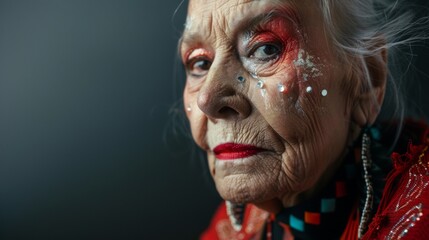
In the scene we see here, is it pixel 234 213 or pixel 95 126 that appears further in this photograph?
pixel 95 126

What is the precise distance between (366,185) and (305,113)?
0.23 metres

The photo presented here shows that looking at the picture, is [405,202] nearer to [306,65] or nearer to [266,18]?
[306,65]

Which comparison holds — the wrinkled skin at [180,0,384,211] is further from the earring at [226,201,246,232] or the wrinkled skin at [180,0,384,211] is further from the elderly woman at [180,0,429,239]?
the earring at [226,201,246,232]

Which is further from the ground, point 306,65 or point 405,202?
point 306,65

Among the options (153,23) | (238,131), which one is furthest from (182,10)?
(238,131)

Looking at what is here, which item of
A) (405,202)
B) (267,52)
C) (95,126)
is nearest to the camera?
(405,202)

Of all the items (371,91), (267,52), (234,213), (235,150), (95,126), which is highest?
(267,52)

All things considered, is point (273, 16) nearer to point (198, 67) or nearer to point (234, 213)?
point (198, 67)

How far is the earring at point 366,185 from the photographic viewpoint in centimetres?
102

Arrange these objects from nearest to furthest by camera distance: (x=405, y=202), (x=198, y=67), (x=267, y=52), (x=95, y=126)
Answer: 1. (x=405, y=202)
2. (x=267, y=52)
3. (x=198, y=67)
4. (x=95, y=126)

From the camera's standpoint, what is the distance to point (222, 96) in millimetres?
1010

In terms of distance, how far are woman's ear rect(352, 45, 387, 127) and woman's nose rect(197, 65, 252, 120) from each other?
285 millimetres

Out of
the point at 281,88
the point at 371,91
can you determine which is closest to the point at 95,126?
the point at 281,88

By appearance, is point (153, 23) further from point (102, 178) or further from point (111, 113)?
point (102, 178)
